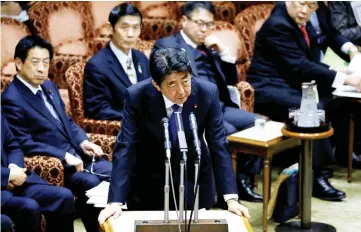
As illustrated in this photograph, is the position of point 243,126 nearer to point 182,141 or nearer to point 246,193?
point 246,193

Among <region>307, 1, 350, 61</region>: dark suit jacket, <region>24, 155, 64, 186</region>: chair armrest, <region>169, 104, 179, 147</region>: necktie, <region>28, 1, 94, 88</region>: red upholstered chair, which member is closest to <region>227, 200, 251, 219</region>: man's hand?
<region>169, 104, 179, 147</region>: necktie

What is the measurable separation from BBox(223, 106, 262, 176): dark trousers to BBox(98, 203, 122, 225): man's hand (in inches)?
87.3

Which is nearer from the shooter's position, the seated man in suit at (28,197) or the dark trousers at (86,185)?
the seated man in suit at (28,197)

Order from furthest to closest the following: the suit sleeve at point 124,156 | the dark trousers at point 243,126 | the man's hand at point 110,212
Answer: the dark trousers at point 243,126 → the suit sleeve at point 124,156 → the man's hand at point 110,212

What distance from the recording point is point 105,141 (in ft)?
16.4

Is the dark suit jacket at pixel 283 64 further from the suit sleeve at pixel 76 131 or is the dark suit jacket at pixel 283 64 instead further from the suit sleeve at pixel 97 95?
the suit sleeve at pixel 76 131

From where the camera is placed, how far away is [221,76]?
5.75 m

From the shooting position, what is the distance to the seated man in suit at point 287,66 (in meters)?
5.97

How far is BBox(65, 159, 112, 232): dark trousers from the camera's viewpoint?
4582 mm

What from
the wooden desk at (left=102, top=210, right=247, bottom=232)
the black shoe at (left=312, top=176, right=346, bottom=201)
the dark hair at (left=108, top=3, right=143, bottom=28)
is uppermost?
the dark hair at (left=108, top=3, right=143, bottom=28)

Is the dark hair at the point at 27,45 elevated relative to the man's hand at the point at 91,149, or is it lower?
elevated

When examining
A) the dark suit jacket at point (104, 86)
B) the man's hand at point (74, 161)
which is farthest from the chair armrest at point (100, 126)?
the man's hand at point (74, 161)

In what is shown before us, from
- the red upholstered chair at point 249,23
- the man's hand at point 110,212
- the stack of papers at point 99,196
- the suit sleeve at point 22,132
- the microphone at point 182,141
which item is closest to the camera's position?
the microphone at point 182,141

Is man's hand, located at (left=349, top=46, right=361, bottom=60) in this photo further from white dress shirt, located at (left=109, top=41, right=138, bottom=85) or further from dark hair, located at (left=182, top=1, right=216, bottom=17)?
white dress shirt, located at (left=109, top=41, right=138, bottom=85)
